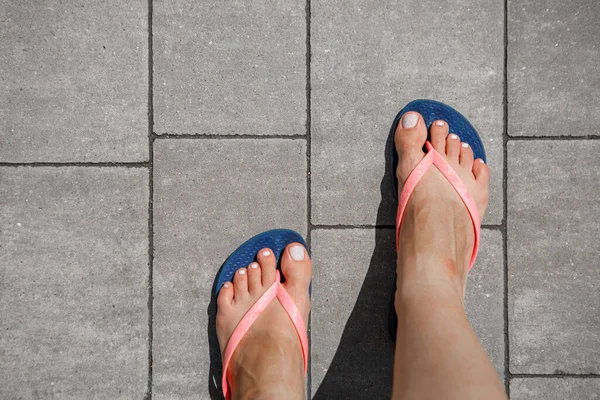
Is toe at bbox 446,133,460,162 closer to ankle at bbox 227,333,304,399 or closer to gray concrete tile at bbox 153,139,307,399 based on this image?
gray concrete tile at bbox 153,139,307,399

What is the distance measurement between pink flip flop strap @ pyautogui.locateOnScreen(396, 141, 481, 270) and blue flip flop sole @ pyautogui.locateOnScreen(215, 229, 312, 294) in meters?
0.34

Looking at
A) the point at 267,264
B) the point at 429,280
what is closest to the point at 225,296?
the point at 267,264

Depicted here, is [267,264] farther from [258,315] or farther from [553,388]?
[553,388]

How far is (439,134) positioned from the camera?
1.46 metres

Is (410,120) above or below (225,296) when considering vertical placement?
above

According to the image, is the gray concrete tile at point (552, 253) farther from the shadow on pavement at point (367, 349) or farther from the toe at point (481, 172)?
the shadow on pavement at point (367, 349)

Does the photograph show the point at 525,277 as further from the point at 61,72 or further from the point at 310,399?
the point at 61,72

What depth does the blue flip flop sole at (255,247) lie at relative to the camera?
1.45 metres

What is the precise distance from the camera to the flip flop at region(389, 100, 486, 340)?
4.64ft

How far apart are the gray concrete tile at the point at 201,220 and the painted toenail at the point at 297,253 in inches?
2.5

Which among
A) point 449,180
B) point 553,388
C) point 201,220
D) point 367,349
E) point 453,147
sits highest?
point 453,147

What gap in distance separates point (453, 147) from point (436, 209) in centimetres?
21

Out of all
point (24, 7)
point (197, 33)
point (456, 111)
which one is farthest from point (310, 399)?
point (24, 7)

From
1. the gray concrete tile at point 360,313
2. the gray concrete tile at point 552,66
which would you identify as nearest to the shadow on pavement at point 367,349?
the gray concrete tile at point 360,313
